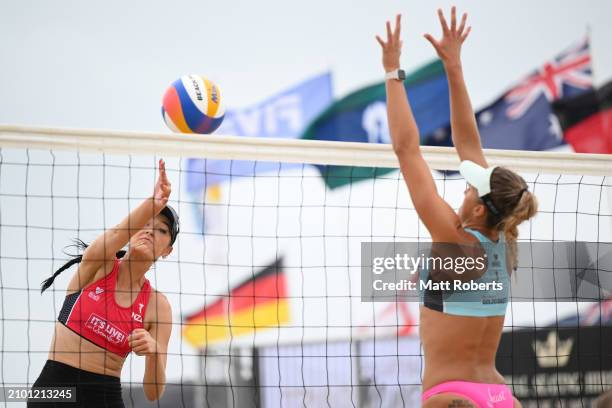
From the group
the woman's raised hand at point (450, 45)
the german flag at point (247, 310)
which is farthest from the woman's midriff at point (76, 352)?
the german flag at point (247, 310)

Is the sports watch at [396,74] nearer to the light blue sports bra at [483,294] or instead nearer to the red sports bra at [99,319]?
the light blue sports bra at [483,294]

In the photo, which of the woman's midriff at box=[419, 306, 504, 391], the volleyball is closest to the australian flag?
the volleyball

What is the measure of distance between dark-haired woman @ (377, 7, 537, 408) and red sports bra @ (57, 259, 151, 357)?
158 cm

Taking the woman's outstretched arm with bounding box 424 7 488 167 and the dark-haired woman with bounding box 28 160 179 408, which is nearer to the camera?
the woman's outstretched arm with bounding box 424 7 488 167

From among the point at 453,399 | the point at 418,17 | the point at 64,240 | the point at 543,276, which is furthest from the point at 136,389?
the point at 418,17

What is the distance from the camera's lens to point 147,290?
3980 mm

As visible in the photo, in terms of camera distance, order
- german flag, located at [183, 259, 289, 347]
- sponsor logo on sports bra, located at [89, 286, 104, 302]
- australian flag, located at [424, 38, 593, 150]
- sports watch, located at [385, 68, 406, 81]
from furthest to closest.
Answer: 1. german flag, located at [183, 259, 289, 347]
2. australian flag, located at [424, 38, 593, 150]
3. sponsor logo on sports bra, located at [89, 286, 104, 302]
4. sports watch, located at [385, 68, 406, 81]

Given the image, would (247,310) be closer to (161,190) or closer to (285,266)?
(285,266)

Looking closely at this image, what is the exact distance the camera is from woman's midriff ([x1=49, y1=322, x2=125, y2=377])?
3771mm

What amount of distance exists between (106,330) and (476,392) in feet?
5.94

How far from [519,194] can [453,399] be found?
0.74 metres

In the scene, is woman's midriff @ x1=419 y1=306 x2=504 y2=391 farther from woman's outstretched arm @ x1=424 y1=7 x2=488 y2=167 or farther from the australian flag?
the australian flag

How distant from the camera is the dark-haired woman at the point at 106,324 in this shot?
147 inches

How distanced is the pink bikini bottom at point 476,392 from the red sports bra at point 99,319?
1594 millimetres
